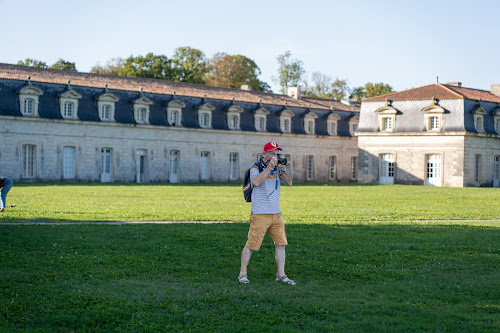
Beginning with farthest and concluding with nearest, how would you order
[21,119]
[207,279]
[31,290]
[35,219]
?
[21,119] → [35,219] → [207,279] → [31,290]

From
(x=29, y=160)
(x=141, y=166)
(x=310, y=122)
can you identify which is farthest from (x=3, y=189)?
(x=310, y=122)

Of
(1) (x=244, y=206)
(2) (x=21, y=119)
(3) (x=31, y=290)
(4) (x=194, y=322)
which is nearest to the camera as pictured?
(4) (x=194, y=322)

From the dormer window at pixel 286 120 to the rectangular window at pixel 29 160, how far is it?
2117cm

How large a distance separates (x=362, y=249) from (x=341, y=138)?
159ft

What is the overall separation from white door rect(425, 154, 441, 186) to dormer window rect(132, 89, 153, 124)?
21680 millimetres

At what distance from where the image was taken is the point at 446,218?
20.0 m

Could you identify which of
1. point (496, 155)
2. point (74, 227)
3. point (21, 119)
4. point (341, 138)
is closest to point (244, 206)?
point (74, 227)

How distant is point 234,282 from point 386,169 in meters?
45.1

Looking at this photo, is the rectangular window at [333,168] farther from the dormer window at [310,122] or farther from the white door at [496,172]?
the white door at [496,172]

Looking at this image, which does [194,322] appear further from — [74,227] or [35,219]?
[35,219]

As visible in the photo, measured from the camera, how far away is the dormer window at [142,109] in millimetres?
49500

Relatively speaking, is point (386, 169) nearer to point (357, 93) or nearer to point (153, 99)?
point (153, 99)

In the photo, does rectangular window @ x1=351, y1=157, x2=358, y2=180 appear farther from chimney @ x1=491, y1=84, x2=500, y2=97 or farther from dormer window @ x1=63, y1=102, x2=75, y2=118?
dormer window @ x1=63, y1=102, x2=75, y2=118

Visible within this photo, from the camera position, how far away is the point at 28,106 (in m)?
45.4
